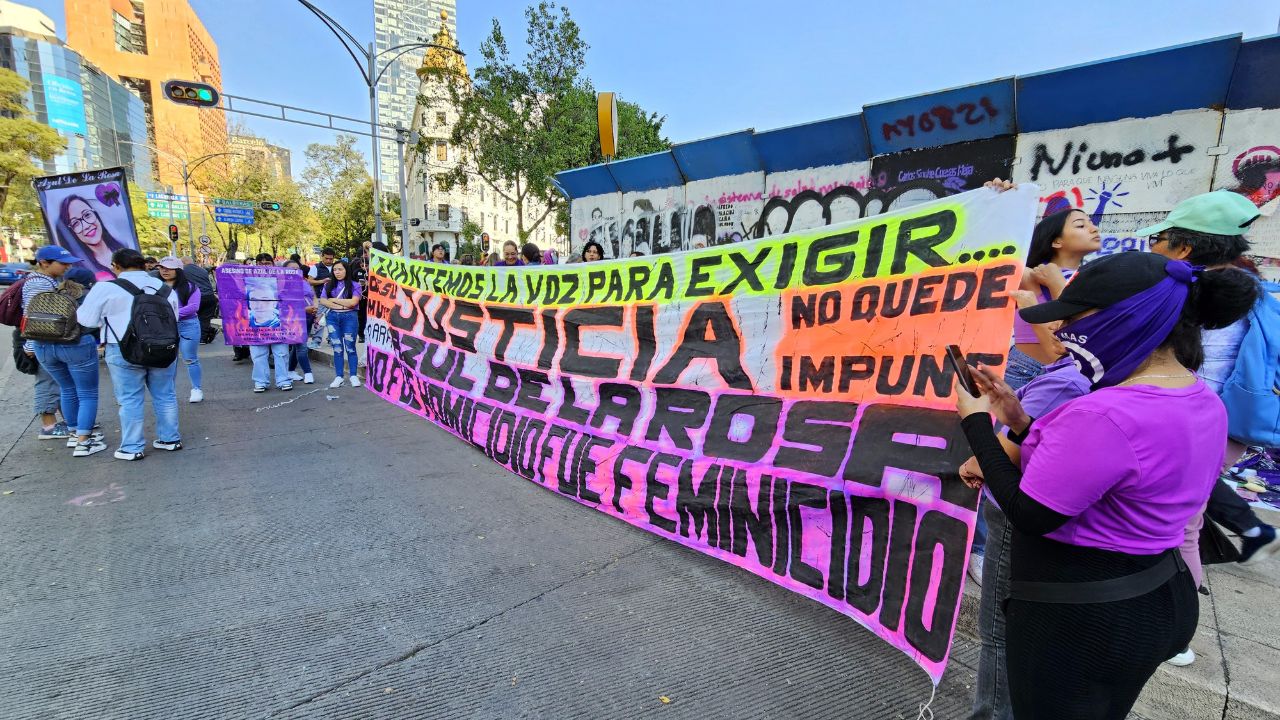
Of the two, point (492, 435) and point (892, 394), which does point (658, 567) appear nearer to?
point (892, 394)

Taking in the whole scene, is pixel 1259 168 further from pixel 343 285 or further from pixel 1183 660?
pixel 343 285

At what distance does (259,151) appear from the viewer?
4628cm

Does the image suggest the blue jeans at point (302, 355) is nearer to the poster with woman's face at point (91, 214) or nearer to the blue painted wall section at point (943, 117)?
the poster with woman's face at point (91, 214)

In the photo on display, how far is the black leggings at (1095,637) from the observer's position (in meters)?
1.33

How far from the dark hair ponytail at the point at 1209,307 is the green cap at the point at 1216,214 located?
894mm

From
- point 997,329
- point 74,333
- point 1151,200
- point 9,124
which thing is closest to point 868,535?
point 997,329

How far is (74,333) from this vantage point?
486 cm

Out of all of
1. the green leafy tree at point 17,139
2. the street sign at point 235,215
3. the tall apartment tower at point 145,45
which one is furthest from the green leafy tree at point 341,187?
the tall apartment tower at point 145,45

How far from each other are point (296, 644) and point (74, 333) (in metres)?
4.32

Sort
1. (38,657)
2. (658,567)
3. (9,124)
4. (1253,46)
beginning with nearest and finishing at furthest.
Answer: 1. (38,657)
2. (658,567)
3. (1253,46)
4. (9,124)

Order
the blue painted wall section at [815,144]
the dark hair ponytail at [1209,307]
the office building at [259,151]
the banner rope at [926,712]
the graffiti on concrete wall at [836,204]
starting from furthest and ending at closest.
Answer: the office building at [259,151]
the blue painted wall section at [815,144]
the graffiti on concrete wall at [836,204]
the banner rope at [926,712]
the dark hair ponytail at [1209,307]

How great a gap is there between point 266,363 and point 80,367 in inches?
103

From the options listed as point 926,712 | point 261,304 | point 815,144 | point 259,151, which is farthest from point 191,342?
point 259,151

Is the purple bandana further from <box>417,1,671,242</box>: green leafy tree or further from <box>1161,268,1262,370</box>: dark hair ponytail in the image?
<box>417,1,671,242</box>: green leafy tree
